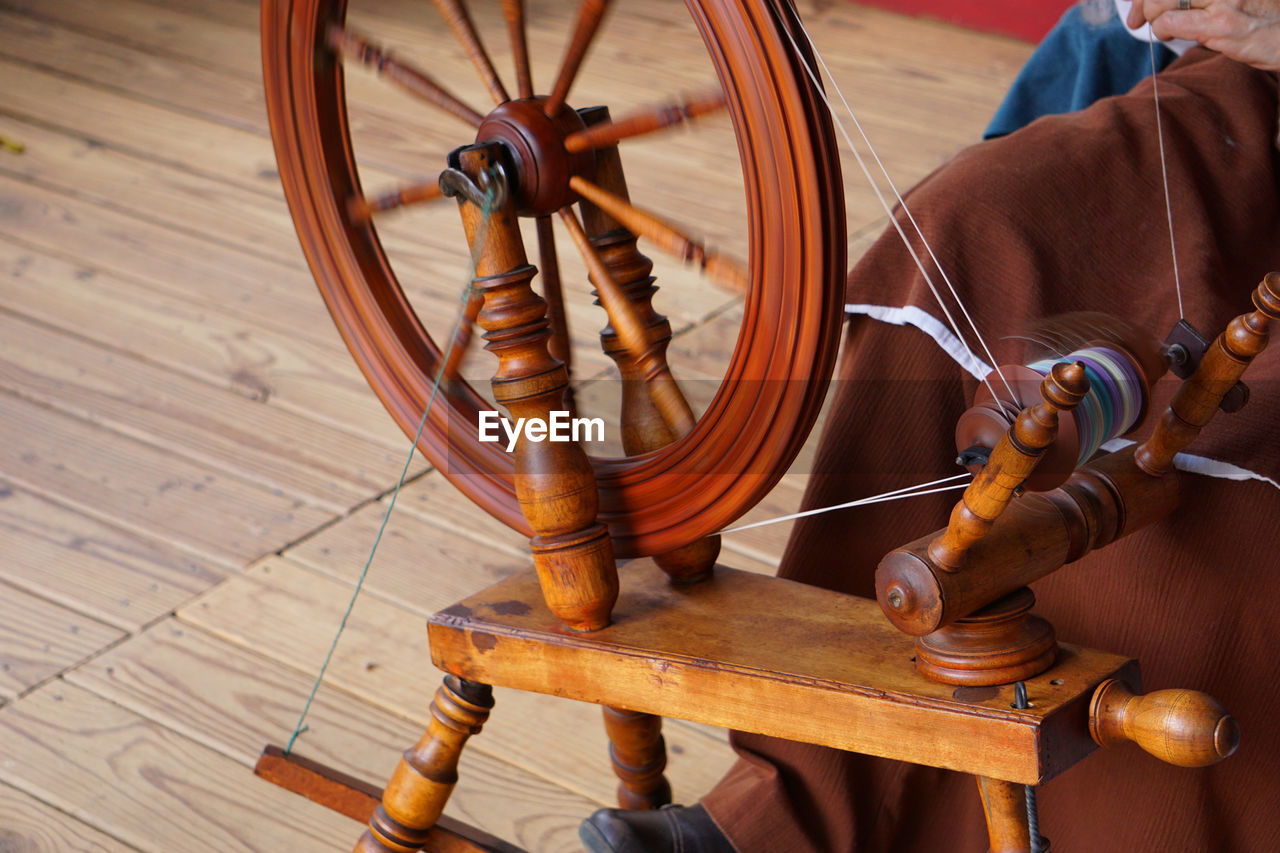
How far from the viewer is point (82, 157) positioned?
126 inches

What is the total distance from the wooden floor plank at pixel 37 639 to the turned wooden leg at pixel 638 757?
75cm

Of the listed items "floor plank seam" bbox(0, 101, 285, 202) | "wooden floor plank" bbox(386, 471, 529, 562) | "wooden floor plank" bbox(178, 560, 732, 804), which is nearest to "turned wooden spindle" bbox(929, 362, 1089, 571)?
"wooden floor plank" bbox(178, 560, 732, 804)

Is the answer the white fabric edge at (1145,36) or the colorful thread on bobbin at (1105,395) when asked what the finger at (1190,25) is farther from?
the colorful thread on bobbin at (1105,395)

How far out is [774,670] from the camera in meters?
0.97

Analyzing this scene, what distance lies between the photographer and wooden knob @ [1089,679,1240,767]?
0.84 m

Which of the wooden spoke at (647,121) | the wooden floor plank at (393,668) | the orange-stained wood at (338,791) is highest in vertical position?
the wooden spoke at (647,121)

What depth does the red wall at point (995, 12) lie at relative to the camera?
4098 millimetres

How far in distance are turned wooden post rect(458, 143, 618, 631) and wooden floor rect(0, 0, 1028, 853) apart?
52 centimetres

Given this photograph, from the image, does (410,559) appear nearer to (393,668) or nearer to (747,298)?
(393,668)

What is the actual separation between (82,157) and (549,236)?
8.05 ft

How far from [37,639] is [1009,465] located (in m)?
1.36

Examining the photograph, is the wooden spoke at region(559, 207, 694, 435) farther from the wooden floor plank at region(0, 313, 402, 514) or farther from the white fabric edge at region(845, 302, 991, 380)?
the wooden floor plank at region(0, 313, 402, 514)

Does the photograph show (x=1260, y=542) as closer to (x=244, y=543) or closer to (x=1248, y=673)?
(x=1248, y=673)

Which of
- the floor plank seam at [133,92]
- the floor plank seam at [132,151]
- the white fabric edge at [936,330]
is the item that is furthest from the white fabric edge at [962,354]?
the floor plank seam at [133,92]
